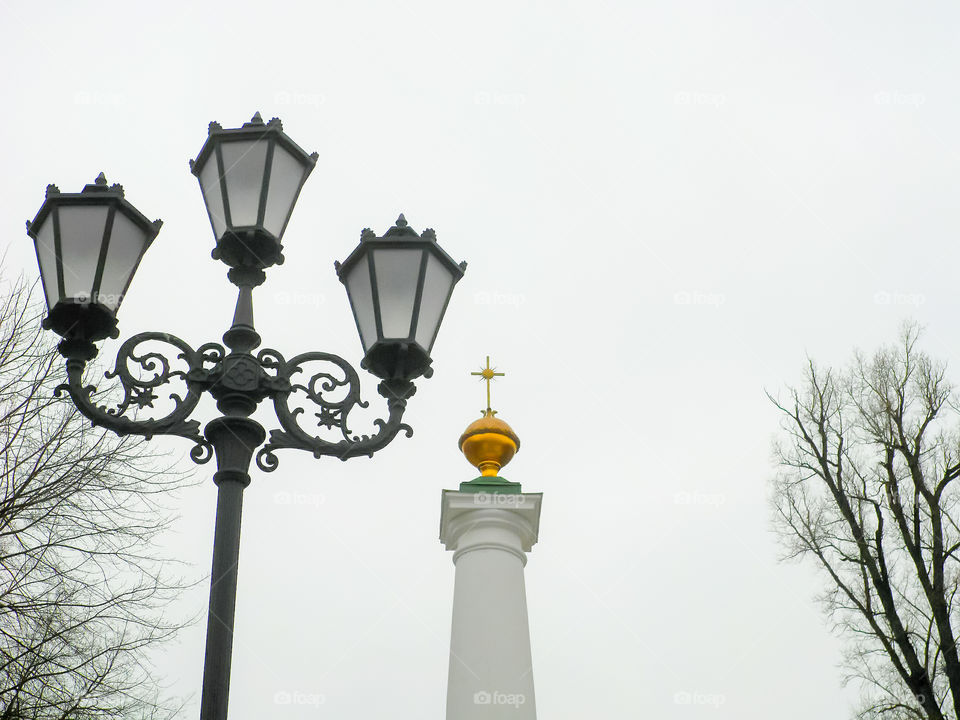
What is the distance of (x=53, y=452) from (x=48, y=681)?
2602mm

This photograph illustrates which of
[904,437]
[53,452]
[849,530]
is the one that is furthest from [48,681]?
[904,437]

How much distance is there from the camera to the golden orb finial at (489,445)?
12.0 m

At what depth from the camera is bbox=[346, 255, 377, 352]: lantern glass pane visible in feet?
15.1

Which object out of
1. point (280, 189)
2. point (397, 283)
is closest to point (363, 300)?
point (397, 283)

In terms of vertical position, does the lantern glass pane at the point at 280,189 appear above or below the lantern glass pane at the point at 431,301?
above

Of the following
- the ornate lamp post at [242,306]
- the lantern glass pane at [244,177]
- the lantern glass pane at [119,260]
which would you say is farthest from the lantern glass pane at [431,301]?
the lantern glass pane at [119,260]

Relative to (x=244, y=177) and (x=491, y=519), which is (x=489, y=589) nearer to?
(x=491, y=519)

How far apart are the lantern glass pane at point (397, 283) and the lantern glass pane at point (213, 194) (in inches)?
28.1

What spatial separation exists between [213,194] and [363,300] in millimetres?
841

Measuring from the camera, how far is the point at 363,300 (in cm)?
464
